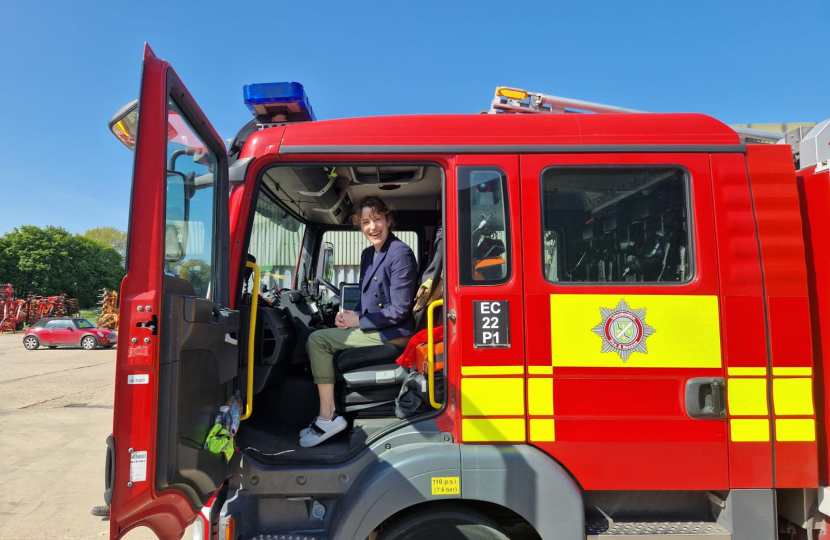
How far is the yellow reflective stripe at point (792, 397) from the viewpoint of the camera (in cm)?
216

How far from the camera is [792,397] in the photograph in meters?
2.17

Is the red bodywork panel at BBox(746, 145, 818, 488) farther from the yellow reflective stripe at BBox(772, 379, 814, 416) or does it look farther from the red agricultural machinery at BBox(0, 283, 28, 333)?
the red agricultural machinery at BBox(0, 283, 28, 333)

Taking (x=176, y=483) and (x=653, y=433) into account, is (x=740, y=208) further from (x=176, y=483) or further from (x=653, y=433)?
(x=176, y=483)

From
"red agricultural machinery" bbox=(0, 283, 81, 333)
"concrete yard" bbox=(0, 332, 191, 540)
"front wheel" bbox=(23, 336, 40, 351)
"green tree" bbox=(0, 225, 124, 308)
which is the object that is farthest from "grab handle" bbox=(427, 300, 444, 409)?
"green tree" bbox=(0, 225, 124, 308)

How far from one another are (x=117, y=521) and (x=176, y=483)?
0.69 ft

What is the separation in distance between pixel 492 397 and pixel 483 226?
0.76 meters

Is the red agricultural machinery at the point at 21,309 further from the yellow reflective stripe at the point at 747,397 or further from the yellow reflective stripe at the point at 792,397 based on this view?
the yellow reflective stripe at the point at 792,397

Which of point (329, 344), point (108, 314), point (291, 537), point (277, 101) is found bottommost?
point (291, 537)

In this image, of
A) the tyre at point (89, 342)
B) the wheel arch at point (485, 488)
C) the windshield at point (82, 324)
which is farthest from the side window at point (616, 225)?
the windshield at point (82, 324)

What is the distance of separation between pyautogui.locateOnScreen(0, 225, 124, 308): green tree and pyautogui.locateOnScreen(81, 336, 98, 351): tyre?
111 feet

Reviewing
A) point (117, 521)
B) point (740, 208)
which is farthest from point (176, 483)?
point (740, 208)

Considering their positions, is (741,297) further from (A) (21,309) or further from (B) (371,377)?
(A) (21,309)

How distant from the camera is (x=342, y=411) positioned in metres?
2.75

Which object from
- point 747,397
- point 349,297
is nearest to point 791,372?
point 747,397
